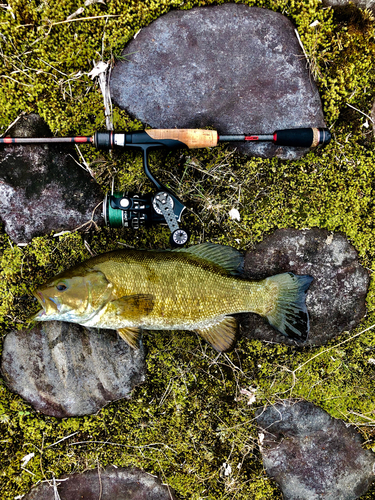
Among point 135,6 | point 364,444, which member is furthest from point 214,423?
point 135,6

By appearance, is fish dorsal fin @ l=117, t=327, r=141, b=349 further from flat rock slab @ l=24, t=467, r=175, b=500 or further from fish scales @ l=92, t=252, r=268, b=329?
flat rock slab @ l=24, t=467, r=175, b=500

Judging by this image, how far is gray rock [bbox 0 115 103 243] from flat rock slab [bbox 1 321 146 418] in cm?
112

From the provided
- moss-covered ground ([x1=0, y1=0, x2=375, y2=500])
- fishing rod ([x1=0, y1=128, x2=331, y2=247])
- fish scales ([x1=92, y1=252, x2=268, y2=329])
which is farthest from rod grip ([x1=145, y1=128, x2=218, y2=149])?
fish scales ([x1=92, y1=252, x2=268, y2=329])

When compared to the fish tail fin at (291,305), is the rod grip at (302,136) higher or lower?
higher

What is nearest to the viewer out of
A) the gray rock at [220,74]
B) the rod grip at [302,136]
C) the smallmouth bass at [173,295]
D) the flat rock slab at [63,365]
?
the smallmouth bass at [173,295]

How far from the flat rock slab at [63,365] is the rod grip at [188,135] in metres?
2.18

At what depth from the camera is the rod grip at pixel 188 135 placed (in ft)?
11.1

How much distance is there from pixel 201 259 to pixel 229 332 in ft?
→ 2.77

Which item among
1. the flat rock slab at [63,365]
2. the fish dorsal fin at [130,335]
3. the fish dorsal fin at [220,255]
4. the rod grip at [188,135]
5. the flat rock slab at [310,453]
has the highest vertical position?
the rod grip at [188,135]

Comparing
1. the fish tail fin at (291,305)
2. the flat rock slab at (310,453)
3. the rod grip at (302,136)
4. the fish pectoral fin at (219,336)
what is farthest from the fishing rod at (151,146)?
the flat rock slab at (310,453)

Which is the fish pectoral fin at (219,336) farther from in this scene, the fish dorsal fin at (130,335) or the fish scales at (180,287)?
the fish dorsal fin at (130,335)

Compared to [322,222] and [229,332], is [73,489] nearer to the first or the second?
[229,332]

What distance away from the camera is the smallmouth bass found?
3.23 metres

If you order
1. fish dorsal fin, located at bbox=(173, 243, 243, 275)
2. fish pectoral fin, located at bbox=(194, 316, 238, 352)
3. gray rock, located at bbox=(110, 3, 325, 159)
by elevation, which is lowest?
fish pectoral fin, located at bbox=(194, 316, 238, 352)
